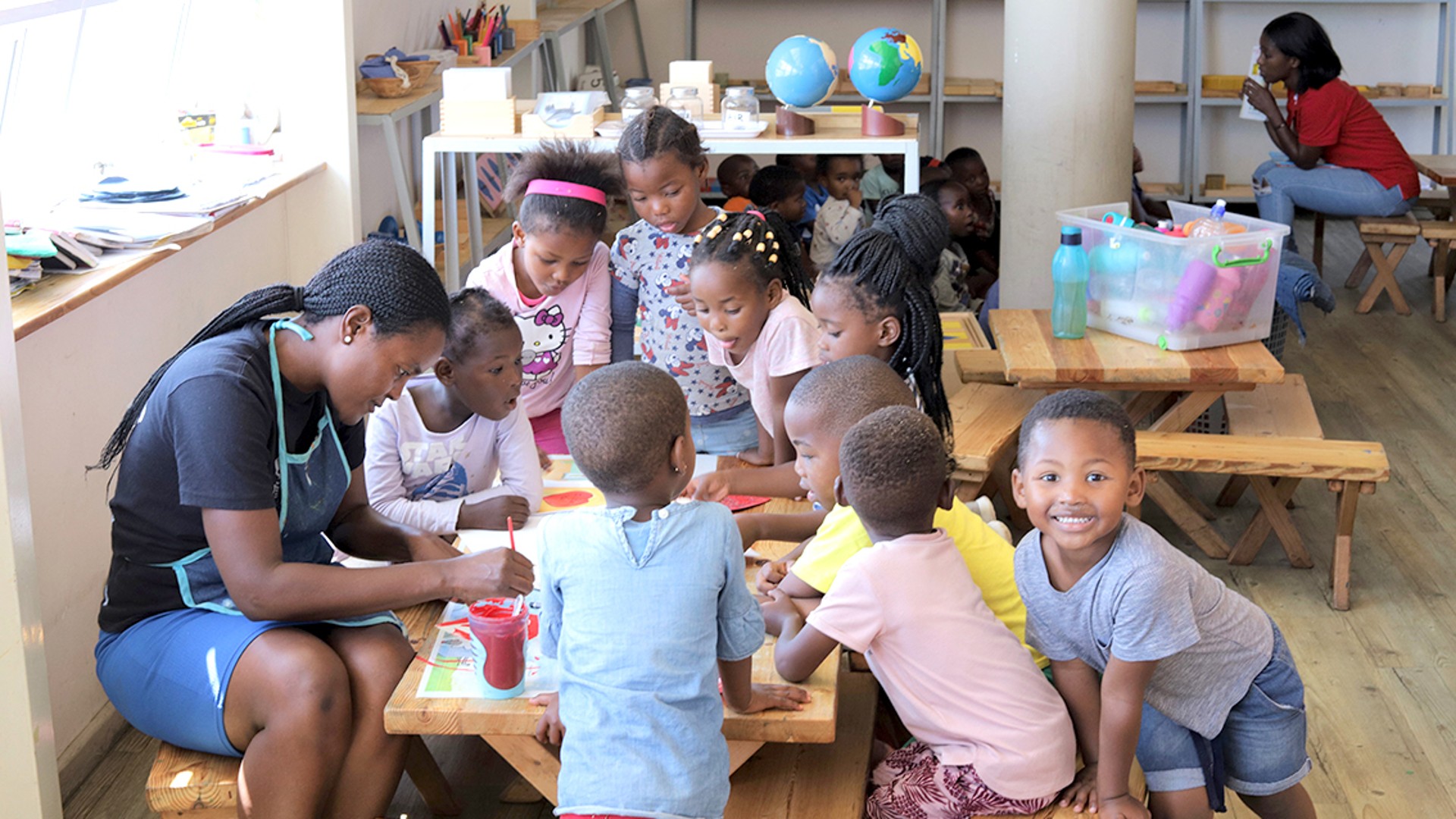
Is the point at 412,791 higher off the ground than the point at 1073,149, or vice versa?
the point at 1073,149

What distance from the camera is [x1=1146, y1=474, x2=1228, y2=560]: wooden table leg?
12.4 feet

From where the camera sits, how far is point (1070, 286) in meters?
3.65

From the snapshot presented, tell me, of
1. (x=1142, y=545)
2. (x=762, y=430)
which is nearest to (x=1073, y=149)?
(x=762, y=430)

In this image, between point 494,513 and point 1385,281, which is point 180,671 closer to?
point 494,513

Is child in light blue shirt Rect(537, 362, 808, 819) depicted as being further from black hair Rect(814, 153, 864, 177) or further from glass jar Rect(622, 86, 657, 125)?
black hair Rect(814, 153, 864, 177)

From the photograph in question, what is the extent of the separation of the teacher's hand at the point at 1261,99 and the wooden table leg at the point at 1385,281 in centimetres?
73

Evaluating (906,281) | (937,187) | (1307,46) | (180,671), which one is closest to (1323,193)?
(1307,46)

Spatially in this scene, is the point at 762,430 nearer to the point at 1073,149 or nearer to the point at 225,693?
the point at 225,693

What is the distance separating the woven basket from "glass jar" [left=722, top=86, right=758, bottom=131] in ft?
4.91

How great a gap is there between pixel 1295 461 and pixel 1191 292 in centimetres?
49

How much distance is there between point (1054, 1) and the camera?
15.9ft

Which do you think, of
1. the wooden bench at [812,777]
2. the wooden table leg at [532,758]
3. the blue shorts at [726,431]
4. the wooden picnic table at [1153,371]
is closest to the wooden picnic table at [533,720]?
the wooden table leg at [532,758]

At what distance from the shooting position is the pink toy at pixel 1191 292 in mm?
3486

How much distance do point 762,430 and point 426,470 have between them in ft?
2.21
